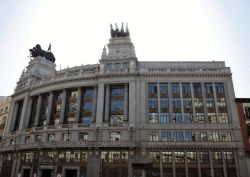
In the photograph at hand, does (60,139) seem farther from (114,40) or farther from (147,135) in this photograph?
(114,40)

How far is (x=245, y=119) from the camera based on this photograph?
56406mm

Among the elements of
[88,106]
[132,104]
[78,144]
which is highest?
[88,106]

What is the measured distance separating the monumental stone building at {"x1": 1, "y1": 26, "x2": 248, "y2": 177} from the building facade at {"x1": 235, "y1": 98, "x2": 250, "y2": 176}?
126cm

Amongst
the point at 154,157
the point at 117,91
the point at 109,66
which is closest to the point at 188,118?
the point at 154,157

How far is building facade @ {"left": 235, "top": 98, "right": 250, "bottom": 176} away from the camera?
176ft

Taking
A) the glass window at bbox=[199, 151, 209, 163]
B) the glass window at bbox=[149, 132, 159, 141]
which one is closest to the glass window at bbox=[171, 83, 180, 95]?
the glass window at bbox=[149, 132, 159, 141]

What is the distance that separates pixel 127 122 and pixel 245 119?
28.8 m

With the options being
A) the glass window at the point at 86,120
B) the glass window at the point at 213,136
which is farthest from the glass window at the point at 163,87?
the glass window at the point at 86,120

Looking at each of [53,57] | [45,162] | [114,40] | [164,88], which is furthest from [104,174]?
[53,57]

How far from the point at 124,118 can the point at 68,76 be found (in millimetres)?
22403

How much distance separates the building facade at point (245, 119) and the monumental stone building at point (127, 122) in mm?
1265

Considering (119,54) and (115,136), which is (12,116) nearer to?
(115,136)

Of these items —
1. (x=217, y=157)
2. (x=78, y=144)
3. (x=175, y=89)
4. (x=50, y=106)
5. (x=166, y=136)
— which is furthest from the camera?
(x=50, y=106)

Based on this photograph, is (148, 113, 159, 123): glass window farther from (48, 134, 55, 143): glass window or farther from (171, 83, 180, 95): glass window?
(48, 134, 55, 143): glass window
